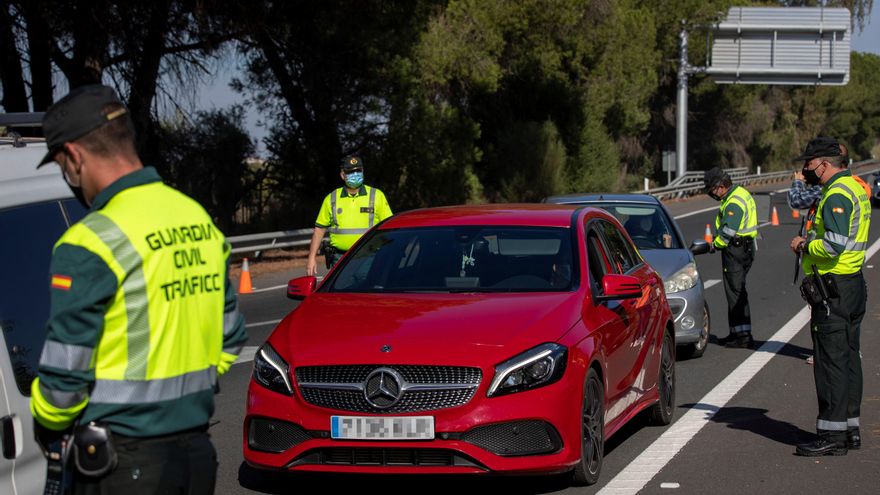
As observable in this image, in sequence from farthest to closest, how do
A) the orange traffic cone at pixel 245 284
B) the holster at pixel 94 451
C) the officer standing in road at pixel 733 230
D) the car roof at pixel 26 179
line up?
the orange traffic cone at pixel 245 284 → the officer standing in road at pixel 733 230 → the car roof at pixel 26 179 → the holster at pixel 94 451

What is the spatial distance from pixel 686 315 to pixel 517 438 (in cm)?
565

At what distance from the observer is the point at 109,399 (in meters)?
3.50

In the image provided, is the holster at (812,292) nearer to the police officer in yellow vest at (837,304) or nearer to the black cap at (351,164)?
the police officer in yellow vest at (837,304)

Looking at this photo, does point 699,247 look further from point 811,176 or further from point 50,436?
point 50,436

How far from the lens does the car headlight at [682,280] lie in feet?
39.5

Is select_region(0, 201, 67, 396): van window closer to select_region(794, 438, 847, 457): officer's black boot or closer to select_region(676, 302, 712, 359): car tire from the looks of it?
select_region(794, 438, 847, 457): officer's black boot

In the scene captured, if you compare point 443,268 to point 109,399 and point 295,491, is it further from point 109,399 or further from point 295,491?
point 109,399

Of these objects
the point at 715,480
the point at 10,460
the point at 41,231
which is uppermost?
the point at 41,231

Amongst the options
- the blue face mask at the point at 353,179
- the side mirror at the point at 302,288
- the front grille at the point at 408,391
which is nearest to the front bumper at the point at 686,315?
the blue face mask at the point at 353,179

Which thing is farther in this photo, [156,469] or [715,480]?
[715,480]

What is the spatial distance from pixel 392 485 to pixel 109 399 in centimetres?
387

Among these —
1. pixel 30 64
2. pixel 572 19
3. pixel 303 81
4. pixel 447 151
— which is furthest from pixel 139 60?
pixel 572 19

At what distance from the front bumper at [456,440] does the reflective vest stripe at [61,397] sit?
9.98 feet

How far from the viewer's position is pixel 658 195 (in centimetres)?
4825
